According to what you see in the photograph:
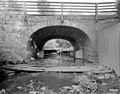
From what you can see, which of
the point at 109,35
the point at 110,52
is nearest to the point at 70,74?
the point at 110,52

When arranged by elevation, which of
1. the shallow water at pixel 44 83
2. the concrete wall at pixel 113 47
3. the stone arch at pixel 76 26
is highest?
the stone arch at pixel 76 26

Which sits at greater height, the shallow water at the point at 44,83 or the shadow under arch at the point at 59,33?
the shadow under arch at the point at 59,33

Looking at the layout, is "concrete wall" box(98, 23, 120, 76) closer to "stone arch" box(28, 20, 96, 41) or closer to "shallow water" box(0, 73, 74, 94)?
"shallow water" box(0, 73, 74, 94)

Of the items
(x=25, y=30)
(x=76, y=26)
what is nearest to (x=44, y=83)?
(x=25, y=30)

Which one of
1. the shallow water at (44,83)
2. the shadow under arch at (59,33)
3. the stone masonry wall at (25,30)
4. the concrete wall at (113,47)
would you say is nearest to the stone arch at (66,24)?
the stone masonry wall at (25,30)

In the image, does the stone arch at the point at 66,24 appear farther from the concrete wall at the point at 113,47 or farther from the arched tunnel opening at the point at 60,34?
the concrete wall at the point at 113,47

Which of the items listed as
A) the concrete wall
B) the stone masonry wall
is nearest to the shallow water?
the concrete wall

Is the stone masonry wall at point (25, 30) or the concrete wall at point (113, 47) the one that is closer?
the concrete wall at point (113, 47)

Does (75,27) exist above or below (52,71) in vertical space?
above

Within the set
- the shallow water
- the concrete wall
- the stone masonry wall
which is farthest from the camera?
the stone masonry wall

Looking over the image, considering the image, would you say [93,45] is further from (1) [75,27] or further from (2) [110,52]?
(2) [110,52]

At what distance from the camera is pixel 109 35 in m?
7.09

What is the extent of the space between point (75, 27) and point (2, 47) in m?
4.97

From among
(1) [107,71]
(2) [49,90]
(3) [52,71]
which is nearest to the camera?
(2) [49,90]
